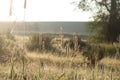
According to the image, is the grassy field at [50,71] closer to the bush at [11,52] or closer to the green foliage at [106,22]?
the bush at [11,52]

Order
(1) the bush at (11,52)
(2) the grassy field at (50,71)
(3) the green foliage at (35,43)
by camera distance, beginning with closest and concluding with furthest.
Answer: (1) the bush at (11,52)
(2) the grassy field at (50,71)
(3) the green foliage at (35,43)

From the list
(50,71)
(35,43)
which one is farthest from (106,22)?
(50,71)

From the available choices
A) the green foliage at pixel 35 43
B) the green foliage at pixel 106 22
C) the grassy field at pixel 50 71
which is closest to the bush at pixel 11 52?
the grassy field at pixel 50 71

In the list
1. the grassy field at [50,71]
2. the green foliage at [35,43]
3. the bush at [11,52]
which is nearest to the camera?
the bush at [11,52]

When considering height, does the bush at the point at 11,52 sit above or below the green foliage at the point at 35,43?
above

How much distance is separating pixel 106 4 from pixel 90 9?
1763 millimetres

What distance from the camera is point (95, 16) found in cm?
3359

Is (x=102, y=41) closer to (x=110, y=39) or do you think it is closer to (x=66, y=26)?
(x=110, y=39)

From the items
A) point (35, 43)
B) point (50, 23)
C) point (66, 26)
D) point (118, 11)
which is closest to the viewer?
point (35, 43)

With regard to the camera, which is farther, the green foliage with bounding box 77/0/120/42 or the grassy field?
the green foliage with bounding box 77/0/120/42

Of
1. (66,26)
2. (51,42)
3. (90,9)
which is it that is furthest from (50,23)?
(51,42)

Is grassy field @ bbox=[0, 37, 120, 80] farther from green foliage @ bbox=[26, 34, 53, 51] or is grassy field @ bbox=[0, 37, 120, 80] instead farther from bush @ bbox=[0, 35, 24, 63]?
green foliage @ bbox=[26, 34, 53, 51]

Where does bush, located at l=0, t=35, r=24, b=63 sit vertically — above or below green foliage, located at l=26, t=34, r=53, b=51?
above

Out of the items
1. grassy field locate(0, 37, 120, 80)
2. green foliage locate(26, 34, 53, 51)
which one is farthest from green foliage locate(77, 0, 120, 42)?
grassy field locate(0, 37, 120, 80)
